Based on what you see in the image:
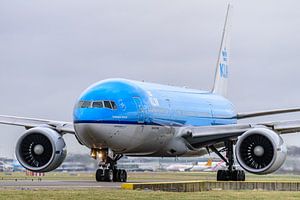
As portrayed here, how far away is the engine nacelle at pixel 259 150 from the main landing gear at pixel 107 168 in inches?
246

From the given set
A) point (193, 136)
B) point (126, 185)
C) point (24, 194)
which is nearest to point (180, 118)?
point (193, 136)

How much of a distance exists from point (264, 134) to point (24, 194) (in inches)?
641

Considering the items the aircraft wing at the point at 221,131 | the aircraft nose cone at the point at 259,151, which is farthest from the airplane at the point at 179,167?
the aircraft nose cone at the point at 259,151

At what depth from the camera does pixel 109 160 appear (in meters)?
46.8

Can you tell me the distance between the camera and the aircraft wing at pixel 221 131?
45.5m

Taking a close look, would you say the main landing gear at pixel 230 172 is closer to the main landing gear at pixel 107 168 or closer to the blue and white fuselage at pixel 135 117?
the blue and white fuselage at pixel 135 117

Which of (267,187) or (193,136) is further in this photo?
(193,136)

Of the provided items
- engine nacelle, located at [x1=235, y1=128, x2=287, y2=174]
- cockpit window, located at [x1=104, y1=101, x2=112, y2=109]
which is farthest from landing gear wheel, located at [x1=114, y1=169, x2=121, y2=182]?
engine nacelle, located at [x1=235, y1=128, x2=287, y2=174]

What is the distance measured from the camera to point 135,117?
4409 centimetres

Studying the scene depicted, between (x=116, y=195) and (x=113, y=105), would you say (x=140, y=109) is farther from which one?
(x=116, y=195)

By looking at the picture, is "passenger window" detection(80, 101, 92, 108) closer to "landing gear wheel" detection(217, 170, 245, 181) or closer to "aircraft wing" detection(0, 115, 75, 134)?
"aircraft wing" detection(0, 115, 75, 134)

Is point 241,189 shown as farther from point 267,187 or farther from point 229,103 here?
point 229,103

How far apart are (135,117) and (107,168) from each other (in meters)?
3.70

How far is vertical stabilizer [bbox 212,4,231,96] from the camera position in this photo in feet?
207
